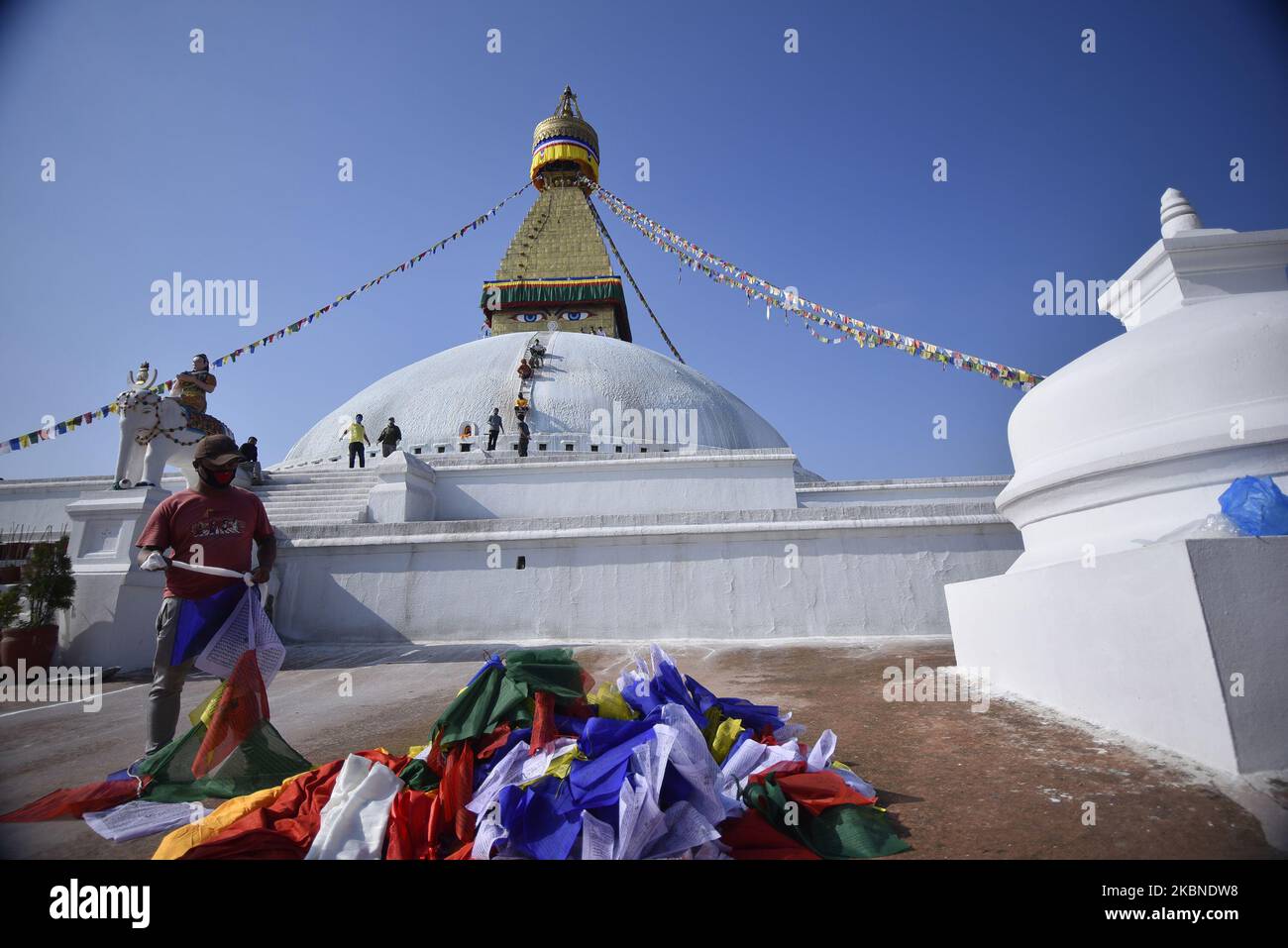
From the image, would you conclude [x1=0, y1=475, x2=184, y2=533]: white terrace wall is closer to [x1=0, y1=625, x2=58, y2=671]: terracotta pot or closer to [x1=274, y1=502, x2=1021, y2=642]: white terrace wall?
[x1=0, y1=625, x2=58, y2=671]: terracotta pot

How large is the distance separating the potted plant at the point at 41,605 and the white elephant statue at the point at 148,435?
113cm

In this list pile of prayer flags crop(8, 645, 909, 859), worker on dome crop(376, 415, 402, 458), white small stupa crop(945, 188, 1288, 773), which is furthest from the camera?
worker on dome crop(376, 415, 402, 458)

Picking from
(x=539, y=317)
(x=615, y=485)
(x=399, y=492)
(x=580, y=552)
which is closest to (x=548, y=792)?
(x=580, y=552)

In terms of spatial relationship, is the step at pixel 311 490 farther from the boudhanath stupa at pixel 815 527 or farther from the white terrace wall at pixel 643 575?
the white terrace wall at pixel 643 575

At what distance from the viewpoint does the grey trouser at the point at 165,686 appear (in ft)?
8.92

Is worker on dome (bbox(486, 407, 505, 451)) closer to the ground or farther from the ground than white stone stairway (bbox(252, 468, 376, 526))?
farther from the ground

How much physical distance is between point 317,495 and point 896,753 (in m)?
9.70

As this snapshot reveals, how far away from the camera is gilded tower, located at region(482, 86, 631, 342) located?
21188 mm

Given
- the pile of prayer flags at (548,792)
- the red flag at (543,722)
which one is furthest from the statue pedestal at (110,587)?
the red flag at (543,722)

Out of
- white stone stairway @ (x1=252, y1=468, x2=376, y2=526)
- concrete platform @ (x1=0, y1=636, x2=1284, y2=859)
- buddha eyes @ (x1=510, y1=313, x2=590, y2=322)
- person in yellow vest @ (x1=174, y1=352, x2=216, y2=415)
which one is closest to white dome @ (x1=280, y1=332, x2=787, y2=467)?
white stone stairway @ (x1=252, y1=468, x2=376, y2=526)

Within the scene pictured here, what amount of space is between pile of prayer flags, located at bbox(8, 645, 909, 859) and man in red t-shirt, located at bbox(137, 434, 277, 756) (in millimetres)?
348

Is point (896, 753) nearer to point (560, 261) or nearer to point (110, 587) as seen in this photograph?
point (110, 587)
